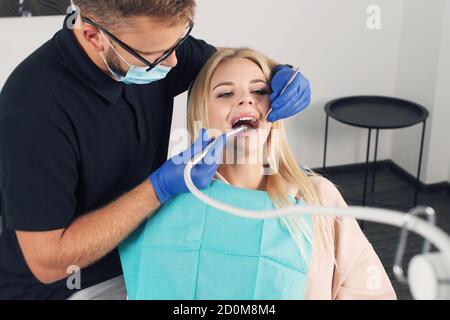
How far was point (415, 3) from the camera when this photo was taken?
10.1 feet

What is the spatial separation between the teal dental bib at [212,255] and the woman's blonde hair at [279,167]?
2cm

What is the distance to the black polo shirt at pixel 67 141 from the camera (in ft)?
4.29

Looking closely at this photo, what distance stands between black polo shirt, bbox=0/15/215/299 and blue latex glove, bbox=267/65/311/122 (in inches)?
11.1

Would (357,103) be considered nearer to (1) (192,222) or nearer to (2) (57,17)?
(2) (57,17)

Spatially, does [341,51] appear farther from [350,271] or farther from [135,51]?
[135,51]

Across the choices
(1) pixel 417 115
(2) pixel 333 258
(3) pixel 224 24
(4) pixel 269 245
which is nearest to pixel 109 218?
(4) pixel 269 245

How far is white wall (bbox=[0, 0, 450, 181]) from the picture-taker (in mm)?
2953

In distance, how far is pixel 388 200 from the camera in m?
3.18

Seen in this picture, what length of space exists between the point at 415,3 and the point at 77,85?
2174mm

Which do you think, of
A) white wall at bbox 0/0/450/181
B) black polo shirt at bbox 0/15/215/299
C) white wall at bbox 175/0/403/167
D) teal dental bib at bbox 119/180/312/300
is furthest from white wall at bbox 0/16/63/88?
teal dental bib at bbox 119/180/312/300

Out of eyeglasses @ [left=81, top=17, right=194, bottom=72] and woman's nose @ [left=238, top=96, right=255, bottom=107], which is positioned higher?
eyeglasses @ [left=81, top=17, right=194, bottom=72]

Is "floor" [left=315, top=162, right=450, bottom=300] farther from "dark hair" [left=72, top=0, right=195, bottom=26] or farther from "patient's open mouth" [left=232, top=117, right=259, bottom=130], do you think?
"dark hair" [left=72, top=0, right=195, bottom=26]

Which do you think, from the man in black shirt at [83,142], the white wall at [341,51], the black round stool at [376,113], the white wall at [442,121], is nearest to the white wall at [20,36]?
the white wall at [341,51]

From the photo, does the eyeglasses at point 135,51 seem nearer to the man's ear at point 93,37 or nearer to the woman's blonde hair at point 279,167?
the man's ear at point 93,37
